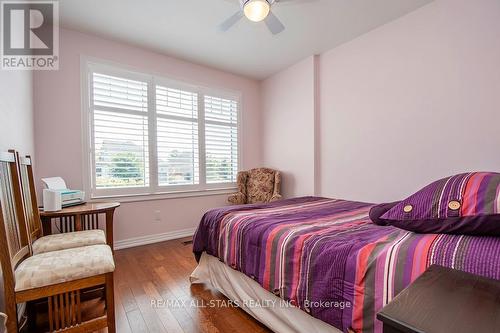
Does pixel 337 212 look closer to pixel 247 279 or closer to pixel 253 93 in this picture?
pixel 247 279

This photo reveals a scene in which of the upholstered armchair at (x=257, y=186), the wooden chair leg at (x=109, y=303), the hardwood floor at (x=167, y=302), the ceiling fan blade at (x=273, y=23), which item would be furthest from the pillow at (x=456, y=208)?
the upholstered armchair at (x=257, y=186)

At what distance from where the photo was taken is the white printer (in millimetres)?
2086

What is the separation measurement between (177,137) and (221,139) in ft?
2.53

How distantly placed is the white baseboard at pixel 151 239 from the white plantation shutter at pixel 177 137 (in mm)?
728

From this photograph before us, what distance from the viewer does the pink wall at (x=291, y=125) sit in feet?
11.4

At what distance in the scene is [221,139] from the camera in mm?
3965

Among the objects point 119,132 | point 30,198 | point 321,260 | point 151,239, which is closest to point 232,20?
point 119,132

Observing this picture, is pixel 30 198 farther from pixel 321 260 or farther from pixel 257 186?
pixel 257 186

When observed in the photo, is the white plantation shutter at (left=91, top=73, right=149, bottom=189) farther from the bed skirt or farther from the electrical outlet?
the bed skirt

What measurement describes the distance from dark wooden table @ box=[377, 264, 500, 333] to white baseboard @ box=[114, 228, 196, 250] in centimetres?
321

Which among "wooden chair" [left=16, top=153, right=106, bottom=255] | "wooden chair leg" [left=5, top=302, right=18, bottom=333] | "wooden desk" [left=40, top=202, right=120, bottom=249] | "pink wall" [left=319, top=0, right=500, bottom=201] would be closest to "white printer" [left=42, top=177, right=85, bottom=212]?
"wooden desk" [left=40, top=202, right=120, bottom=249]

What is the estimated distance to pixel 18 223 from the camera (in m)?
1.45

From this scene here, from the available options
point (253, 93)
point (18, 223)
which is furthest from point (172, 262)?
point (253, 93)

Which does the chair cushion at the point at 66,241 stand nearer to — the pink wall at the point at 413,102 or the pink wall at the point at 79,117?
the pink wall at the point at 79,117
